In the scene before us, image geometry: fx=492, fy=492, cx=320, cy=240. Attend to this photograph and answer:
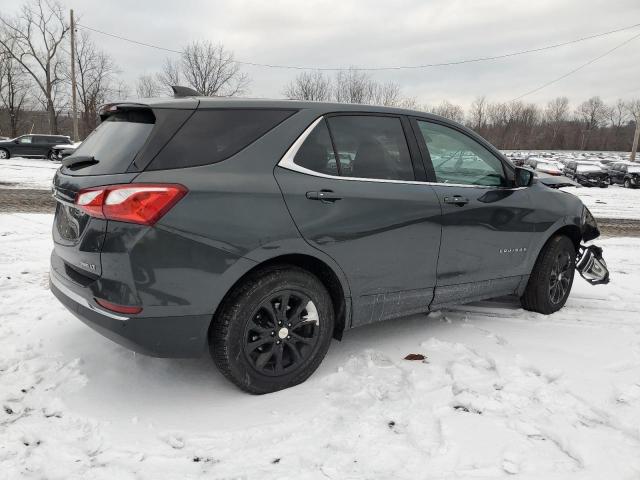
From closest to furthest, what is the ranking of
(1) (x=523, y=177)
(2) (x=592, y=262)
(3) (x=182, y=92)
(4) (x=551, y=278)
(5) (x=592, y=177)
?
(3) (x=182, y=92) < (1) (x=523, y=177) < (4) (x=551, y=278) < (2) (x=592, y=262) < (5) (x=592, y=177)

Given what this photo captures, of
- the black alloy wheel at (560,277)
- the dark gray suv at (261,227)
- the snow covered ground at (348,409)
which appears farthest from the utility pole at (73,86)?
the black alloy wheel at (560,277)

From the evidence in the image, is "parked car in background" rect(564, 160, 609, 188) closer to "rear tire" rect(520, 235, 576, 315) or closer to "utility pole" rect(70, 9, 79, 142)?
"rear tire" rect(520, 235, 576, 315)

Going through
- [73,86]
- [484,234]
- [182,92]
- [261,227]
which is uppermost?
[73,86]

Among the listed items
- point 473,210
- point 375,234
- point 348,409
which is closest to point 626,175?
point 473,210

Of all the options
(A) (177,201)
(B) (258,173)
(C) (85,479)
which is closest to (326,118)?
(B) (258,173)

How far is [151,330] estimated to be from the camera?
8.36ft

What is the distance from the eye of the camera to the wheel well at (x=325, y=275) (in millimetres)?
2859

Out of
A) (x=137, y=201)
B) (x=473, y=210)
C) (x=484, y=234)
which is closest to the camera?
(x=137, y=201)

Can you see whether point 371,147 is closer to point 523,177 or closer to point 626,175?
point 523,177

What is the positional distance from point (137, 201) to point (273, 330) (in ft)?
3.45

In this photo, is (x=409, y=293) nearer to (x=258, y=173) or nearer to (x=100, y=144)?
(x=258, y=173)

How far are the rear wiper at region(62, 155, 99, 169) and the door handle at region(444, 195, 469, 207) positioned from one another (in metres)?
2.32

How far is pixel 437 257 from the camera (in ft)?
11.6

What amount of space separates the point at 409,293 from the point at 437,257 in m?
0.34
